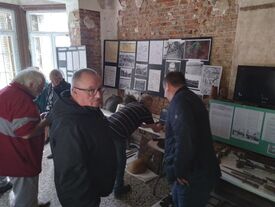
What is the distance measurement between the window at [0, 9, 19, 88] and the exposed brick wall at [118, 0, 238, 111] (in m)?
2.75

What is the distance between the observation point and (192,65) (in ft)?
10.4

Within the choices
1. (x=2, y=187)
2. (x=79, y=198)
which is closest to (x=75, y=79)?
(x=79, y=198)

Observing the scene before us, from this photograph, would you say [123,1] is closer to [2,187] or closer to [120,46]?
[120,46]

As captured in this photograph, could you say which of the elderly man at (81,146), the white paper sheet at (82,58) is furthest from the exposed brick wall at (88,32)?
the elderly man at (81,146)

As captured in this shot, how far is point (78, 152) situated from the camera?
119cm

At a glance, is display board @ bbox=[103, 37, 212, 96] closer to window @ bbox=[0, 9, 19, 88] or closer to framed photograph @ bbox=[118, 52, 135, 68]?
framed photograph @ bbox=[118, 52, 135, 68]

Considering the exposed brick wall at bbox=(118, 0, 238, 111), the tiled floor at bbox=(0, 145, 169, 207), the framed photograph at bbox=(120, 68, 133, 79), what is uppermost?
the exposed brick wall at bbox=(118, 0, 238, 111)

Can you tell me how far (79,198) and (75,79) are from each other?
0.71m

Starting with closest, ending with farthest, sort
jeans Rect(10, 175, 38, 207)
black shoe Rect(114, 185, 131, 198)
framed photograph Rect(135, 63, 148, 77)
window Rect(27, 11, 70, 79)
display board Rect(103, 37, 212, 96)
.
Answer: jeans Rect(10, 175, 38, 207)
black shoe Rect(114, 185, 131, 198)
display board Rect(103, 37, 212, 96)
framed photograph Rect(135, 63, 148, 77)
window Rect(27, 11, 70, 79)

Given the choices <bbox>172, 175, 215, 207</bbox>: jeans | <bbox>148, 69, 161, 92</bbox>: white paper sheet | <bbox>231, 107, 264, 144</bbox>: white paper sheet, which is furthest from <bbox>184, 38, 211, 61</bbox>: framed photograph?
<bbox>172, 175, 215, 207</bbox>: jeans

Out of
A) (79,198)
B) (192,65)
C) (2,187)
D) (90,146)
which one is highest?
(192,65)

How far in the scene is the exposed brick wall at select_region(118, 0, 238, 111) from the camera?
9.17 ft

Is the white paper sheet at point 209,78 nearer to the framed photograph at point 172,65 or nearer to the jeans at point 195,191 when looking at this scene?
the framed photograph at point 172,65

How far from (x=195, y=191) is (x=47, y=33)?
5.01 m
